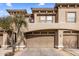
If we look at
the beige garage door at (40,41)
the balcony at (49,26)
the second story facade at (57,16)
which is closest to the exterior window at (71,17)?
the second story facade at (57,16)

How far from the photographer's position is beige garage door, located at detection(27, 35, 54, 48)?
25.2m

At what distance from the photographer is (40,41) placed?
993 inches

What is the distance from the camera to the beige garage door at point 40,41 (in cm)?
2516

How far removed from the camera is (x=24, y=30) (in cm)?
2386

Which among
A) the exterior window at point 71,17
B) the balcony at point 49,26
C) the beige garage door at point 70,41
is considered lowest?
the beige garage door at point 70,41

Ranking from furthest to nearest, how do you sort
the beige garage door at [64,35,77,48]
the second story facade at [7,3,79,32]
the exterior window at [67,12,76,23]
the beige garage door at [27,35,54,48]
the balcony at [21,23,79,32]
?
the exterior window at [67,12,76,23] → the beige garage door at [27,35,54,48] → the beige garage door at [64,35,77,48] → the second story facade at [7,3,79,32] → the balcony at [21,23,79,32]

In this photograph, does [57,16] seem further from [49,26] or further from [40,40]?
[40,40]

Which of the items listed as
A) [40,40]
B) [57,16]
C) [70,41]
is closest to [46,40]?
[40,40]

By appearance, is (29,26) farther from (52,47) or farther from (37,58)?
(37,58)

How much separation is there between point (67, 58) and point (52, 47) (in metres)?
10.4

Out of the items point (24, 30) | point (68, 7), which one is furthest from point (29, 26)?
point (68, 7)

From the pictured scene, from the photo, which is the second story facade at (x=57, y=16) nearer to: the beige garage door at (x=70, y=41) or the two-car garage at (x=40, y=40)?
the two-car garage at (x=40, y=40)

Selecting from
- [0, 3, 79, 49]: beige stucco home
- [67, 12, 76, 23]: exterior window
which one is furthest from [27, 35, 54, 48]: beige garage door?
[67, 12, 76, 23]: exterior window

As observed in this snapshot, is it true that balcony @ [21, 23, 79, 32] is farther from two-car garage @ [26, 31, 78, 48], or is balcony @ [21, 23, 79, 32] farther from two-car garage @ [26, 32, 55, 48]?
two-car garage @ [26, 32, 55, 48]
